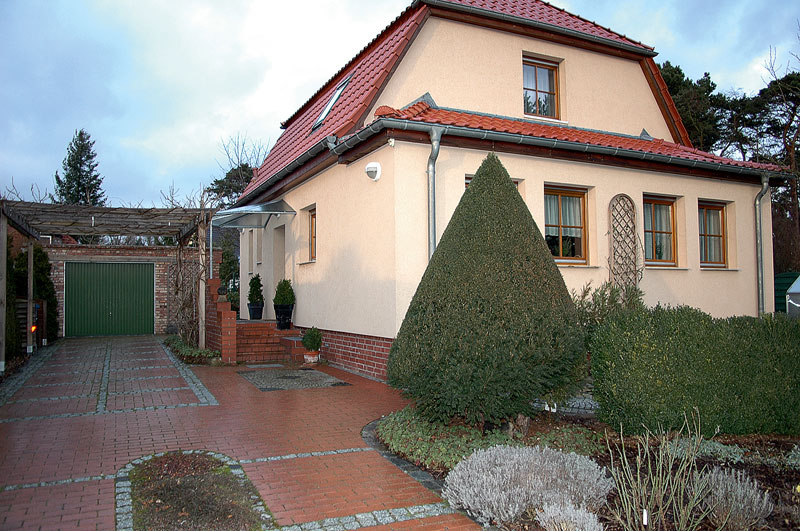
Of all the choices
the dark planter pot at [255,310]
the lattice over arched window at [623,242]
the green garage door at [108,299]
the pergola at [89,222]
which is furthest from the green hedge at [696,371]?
the green garage door at [108,299]

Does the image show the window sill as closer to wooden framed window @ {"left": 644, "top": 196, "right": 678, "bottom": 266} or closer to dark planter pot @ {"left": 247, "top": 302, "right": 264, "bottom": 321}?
wooden framed window @ {"left": 644, "top": 196, "right": 678, "bottom": 266}

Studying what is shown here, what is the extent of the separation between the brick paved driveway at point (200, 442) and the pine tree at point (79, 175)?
1303 inches

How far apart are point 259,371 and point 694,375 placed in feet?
24.1

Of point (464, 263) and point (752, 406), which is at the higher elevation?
point (464, 263)

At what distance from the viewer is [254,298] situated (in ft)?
45.9

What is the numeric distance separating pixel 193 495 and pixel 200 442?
1.52 m

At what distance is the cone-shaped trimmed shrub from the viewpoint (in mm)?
4793

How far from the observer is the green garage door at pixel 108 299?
1838 centimetres

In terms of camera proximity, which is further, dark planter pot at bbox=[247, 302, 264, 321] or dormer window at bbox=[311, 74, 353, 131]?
dark planter pot at bbox=[247, 302, 264, 321]

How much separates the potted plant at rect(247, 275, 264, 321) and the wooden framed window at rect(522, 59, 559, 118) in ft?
24.5

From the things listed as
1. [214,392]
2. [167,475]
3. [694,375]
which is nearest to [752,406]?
[694,375]

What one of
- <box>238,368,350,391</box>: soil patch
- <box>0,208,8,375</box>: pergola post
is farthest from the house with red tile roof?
<box>0,208,8,375</box>: pergola post

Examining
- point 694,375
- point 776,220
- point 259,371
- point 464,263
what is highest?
point 776,220

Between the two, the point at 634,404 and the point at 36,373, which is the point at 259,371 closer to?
the point at 36,373
